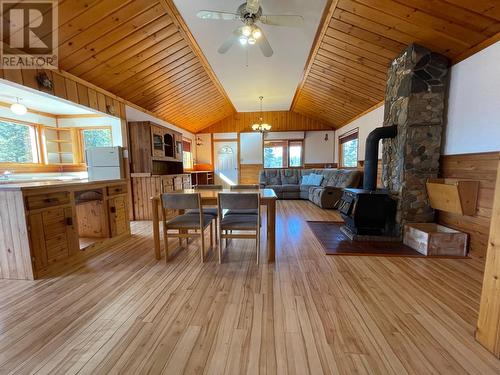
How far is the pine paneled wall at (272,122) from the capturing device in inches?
305

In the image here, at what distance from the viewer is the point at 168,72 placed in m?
4.00

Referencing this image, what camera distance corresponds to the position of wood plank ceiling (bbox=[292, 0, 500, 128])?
2.11 m

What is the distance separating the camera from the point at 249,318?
1.53m

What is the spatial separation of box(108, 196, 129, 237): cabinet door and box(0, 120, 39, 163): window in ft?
9.63

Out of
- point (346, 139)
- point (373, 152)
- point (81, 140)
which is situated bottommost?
point (373, 152)

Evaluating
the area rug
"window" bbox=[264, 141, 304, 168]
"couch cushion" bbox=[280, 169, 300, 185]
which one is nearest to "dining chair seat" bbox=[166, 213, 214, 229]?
the area rug

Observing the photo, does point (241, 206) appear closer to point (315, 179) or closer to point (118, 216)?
point (118, 216)

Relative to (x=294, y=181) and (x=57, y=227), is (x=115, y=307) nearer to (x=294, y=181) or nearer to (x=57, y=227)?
(x=57, y=227)

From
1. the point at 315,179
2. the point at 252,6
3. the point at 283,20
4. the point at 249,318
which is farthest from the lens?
the point at 315,179

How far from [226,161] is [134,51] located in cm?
532

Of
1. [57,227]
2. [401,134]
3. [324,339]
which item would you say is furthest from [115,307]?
[401,134]

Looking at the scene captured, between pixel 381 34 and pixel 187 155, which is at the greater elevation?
pixel 381 34

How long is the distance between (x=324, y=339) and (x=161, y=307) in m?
1.22

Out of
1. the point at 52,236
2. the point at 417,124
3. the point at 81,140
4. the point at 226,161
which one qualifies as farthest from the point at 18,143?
the point at 417,124
